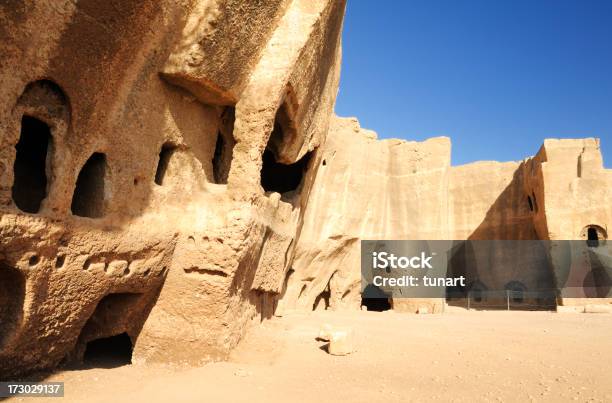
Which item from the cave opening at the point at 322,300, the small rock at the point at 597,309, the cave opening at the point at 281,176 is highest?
the cave opening at the point at 281,176

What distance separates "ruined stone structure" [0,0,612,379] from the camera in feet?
15.6

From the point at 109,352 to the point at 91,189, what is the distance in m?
2.90

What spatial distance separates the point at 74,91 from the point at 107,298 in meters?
2.85

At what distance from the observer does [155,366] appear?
6180mm

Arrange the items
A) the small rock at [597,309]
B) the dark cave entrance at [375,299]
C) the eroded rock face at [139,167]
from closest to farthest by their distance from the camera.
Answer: the eroded rock face at [139,167]
the small rock at [597,309]
the dark cave entrance at [375,299]

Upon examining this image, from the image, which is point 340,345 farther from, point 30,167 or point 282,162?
point 30,167

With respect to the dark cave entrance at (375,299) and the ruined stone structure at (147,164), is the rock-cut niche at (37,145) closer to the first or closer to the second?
the ruined stone structure at (147,164)

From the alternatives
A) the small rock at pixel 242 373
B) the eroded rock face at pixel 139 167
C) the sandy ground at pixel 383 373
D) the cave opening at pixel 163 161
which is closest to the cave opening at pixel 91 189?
the eroded rock face at pixel 139 167

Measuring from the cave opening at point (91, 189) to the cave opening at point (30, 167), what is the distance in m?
0.45

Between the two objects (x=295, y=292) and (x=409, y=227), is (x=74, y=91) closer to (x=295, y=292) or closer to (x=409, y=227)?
(x=295, y=292)

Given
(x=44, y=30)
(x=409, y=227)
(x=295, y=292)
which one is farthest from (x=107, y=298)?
(x=409, y=227)

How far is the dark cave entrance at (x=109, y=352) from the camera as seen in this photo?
6426 mm

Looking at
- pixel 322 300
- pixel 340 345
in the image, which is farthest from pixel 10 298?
pixel 322 300

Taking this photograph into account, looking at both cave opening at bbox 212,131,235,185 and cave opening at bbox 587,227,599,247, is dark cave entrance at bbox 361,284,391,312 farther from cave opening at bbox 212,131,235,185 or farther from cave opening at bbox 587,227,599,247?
cave opening at bbox 212,131,235,185
